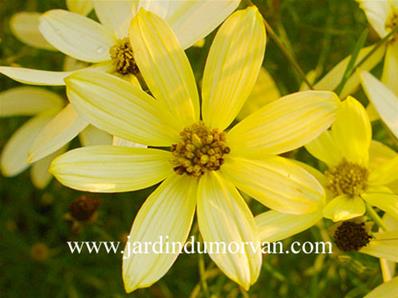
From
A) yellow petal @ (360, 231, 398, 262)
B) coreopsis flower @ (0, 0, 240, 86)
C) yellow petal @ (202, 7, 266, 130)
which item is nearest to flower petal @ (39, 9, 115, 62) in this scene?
coreopsis flower @ (0, 0, 240, 86)

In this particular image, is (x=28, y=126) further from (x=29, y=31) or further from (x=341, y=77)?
(x=341, y=77)

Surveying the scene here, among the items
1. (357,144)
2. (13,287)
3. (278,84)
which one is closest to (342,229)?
(357,144)

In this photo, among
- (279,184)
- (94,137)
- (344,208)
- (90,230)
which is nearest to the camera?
(279,184)

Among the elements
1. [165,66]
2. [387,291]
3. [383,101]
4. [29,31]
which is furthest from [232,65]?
[29,31]

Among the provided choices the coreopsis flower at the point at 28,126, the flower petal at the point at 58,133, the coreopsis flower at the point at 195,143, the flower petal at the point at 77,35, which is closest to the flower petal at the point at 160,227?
the coreopsis flower at the point at 195,143

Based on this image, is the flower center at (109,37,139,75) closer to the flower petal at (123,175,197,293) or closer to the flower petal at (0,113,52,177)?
the flower petal at (123,175,197,293)

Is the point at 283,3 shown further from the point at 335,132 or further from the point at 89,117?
the point at 89,117

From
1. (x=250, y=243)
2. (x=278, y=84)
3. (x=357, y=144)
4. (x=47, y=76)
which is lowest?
(x=250, y=243)
